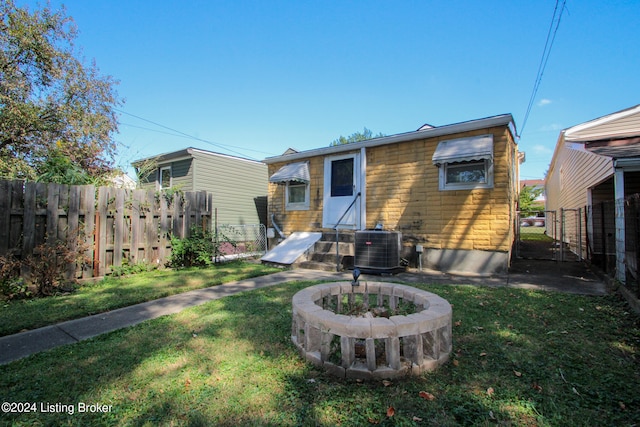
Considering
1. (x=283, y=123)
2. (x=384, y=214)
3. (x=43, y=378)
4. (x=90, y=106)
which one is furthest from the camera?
(x=283, y=123)

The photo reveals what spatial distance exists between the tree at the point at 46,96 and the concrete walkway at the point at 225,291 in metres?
7.38

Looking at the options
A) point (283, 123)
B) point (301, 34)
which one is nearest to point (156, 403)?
point (301, 34)

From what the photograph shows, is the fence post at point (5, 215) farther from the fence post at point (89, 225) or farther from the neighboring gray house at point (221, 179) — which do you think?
the neighboring gray house at point (221, 179)

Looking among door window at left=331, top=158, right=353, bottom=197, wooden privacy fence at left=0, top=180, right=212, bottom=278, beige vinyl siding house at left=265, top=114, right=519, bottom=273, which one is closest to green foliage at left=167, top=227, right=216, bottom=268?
wooden privacy fence at left=0, top=180, right=212, bottom=278

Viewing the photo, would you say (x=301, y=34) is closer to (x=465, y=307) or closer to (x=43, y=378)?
(x=465, y=307)

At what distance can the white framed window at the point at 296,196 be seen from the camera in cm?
984

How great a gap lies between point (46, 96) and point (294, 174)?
10557 millimetres

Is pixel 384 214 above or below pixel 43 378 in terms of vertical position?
above

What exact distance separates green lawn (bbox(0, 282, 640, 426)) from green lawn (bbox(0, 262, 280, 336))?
3.55 ft

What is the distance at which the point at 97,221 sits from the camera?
19.0ft

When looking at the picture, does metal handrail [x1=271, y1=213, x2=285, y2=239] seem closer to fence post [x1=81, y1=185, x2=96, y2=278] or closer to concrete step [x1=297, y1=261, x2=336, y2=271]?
concrete step [x1=297, y1=261, x2=336, y2=271]

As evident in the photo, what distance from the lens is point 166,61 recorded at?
47.9ft

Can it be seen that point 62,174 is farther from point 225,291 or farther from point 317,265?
point 317,265

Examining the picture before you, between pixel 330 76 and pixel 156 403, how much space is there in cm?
1541
